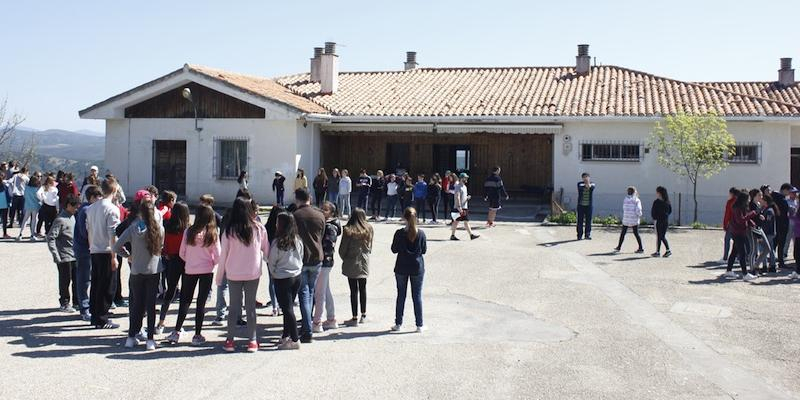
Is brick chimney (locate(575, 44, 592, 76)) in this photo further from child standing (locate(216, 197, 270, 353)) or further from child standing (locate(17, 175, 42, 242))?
child standing (locate(216, 197, 270, 353))

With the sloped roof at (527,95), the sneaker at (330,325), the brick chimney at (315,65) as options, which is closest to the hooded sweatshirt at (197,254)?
the sneaker at (330,325)

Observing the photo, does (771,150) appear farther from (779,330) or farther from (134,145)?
(134,145)

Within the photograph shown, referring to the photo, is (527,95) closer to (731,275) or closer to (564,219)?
(564,219)

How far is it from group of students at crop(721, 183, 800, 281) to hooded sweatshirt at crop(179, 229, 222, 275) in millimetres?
9016

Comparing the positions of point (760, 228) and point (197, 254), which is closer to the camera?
point (197, 254)

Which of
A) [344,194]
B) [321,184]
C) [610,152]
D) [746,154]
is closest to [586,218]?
[610,152]

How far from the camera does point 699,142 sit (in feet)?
69.9

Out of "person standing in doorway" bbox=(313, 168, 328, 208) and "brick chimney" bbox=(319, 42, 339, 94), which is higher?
"brick chimney" bbox=(319, 42, 339, 94)

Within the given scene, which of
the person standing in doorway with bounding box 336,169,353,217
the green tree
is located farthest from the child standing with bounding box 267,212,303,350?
the green tree

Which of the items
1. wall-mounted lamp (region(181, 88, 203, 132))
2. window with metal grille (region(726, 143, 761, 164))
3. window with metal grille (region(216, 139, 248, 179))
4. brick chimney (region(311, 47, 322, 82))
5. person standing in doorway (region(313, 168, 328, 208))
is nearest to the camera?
person standing in doorway (region(313, 168, 328, 208))

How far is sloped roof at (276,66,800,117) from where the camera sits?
2362 centimetres

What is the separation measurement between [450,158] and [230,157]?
8341mm

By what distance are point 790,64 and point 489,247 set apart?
1809cm

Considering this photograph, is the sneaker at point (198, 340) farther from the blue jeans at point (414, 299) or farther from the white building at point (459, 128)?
the white building at point (459, 128)
